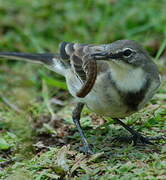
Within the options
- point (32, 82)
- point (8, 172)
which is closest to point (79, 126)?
point (8, 172)

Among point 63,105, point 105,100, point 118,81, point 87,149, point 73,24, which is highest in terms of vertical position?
point 73,24

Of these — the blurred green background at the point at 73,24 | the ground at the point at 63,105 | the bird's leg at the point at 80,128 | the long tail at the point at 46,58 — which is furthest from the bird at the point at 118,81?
the blurred green background at the point at 73,24

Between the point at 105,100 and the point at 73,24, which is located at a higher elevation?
the point at 73,24

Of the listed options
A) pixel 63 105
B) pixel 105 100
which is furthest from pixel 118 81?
pixel 63 105

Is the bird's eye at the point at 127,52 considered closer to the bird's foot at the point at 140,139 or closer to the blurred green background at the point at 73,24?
the bird's foot at the point at 140,139

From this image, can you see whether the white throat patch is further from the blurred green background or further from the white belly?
the blurred green background

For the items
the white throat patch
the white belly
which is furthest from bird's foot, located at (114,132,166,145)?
the white throat patch

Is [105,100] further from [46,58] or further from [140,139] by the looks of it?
[46,58]
